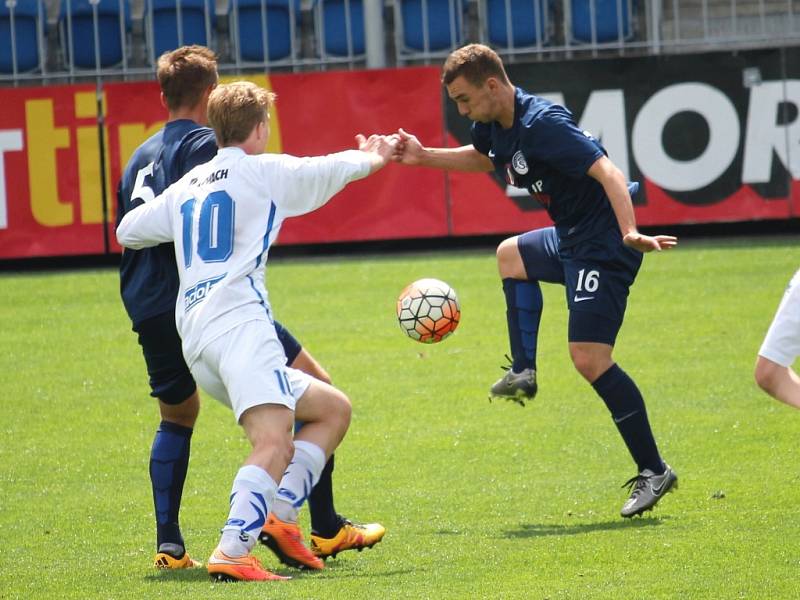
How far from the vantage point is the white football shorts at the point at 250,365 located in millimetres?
4918

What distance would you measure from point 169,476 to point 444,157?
2.37 meters

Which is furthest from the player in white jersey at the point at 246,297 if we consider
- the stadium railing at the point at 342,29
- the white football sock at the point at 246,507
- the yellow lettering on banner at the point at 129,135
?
the stadium railing at the point at 342,29

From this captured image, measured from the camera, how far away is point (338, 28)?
56.1 ft

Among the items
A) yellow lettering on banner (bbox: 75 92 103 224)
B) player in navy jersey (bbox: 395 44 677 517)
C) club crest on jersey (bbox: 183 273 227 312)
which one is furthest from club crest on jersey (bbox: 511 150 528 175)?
yellow lettering on banner (bbox: 75 92 103 224)

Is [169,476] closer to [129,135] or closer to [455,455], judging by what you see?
[455,455]

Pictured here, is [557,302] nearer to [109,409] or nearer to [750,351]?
[750,351]

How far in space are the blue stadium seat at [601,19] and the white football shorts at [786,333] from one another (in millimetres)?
11573

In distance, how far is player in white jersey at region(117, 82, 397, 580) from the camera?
195 inches

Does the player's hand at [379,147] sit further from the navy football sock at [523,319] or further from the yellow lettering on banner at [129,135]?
the yellow lettering on banner at [129,135]

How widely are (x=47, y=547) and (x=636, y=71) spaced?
10.1 metres

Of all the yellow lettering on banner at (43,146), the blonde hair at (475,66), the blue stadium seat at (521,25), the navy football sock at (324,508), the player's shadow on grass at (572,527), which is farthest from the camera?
the blue stadium seat at (521,25)

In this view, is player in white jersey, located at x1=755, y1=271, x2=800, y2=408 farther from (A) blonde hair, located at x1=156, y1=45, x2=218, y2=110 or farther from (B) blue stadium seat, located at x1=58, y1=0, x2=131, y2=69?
(B) blue stadium seat, located at x1=58, y1=0, x2=131, y2=69

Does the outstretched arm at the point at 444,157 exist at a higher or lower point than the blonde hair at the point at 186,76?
lower

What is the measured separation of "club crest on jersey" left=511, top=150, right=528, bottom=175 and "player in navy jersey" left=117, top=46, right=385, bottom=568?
60.5 inches
